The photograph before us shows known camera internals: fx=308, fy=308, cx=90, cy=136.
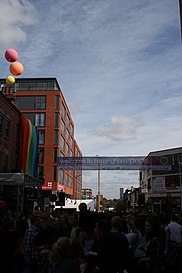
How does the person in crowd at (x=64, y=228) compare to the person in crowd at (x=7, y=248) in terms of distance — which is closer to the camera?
the person in crowd at (x=7, y=248)

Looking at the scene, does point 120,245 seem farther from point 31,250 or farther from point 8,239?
point 31,250

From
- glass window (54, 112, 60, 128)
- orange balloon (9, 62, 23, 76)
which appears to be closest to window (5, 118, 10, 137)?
orange balloon (9, 62, 23, 76)

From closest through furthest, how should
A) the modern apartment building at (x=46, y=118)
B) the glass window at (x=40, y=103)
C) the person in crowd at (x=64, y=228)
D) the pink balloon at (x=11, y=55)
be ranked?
the person in crowd at (x=64, y=228) → the pink balloon at (x=11, y=55) → the modern apartment building at (x=46, y=118) → the glass window at (x=40, y=103)

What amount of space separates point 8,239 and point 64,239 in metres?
1.83

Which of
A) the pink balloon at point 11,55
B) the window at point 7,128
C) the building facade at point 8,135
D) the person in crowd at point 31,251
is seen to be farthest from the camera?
the window at point 7,128

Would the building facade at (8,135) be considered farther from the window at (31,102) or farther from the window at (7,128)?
the window at (31,102)

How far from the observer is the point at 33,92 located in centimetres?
5619

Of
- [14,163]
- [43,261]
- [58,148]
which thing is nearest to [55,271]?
[43,261]

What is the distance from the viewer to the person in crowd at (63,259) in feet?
13.4

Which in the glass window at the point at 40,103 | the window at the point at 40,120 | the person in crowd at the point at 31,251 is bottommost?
the person in crowd at the point at 31,251

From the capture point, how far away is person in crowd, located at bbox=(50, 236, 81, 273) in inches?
161

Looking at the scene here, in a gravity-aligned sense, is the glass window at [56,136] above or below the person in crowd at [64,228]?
above

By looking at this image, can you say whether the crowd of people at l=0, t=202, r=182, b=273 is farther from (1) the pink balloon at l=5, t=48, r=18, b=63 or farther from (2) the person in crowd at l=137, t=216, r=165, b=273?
(1) the pink balloon at l=5, t=48, r=18, b=63

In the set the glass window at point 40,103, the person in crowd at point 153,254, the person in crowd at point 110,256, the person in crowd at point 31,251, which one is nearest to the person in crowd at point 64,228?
the person in crowd at point 31,251
